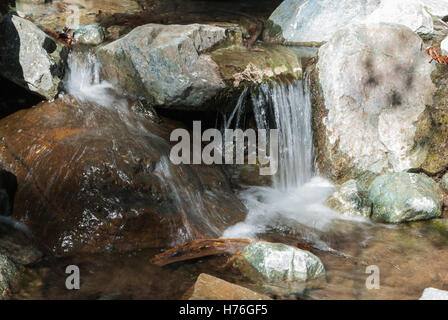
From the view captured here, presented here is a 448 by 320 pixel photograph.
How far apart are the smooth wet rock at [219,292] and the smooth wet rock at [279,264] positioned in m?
0.44

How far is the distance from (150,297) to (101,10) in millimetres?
5992

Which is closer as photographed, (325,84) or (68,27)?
(325,84)

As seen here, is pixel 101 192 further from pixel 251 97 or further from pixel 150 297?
pixel 251 97

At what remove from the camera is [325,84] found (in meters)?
5.65

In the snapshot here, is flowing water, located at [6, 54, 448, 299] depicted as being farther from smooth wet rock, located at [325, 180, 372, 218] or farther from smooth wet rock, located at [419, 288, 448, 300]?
smooth wet rock, located at [419, 288, 448, 300]

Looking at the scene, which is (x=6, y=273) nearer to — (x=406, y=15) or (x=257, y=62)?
(x=257, y=62)

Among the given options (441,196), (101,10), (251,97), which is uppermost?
(101,10)

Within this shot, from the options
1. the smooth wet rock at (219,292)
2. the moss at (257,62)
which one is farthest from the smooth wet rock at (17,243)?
the moss at (257,62)

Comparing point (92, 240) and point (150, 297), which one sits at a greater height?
point (92, 240)

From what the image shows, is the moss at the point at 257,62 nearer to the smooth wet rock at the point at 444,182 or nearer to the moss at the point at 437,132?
the moss at the point at 437,132

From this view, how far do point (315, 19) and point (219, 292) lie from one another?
5701mm

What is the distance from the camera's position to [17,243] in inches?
144

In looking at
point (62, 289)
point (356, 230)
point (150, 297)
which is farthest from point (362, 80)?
point (62, 289)

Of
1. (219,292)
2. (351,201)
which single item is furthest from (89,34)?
(219,292)
